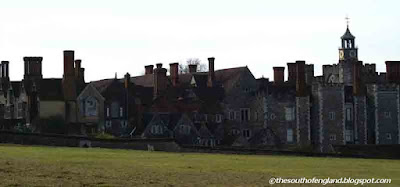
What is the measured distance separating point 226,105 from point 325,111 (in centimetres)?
1068

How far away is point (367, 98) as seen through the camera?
308 feet

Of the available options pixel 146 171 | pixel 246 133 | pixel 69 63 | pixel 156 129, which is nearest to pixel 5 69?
pixel 69 63

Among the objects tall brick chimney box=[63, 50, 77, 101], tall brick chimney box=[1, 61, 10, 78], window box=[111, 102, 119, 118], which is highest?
tall brick chimney box=[1, 61, 10, 78]

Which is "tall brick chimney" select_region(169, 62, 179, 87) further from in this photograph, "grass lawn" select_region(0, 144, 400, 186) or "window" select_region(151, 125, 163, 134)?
"grass lawn" select_region(0, 144, 400, 186)

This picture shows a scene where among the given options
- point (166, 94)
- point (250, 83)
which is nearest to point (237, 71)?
point (250, 83)

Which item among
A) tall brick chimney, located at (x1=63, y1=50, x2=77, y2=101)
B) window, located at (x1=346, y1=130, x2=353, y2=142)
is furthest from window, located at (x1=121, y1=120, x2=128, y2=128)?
window, located at (x1=346, y1=130, x2=353, y2=142)

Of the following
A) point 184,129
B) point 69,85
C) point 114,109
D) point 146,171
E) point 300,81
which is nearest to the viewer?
point 146,171

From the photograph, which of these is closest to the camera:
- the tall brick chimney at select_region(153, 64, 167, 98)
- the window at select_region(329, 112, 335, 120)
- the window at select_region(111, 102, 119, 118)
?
the window at select_region(111, 102, 119, 118)

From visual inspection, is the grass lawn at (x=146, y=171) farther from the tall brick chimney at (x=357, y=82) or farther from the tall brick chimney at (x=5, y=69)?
the tall brick chimney at (x=5, y=69)

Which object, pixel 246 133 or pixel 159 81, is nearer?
pixel 246 133

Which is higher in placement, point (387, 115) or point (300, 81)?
point (300, 81)

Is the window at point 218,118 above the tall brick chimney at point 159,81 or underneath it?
underneath

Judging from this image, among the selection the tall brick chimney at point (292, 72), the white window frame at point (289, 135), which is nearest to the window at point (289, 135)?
the white window frame at point (289, 135)

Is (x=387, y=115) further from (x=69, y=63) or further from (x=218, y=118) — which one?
(x=69, y=63)
